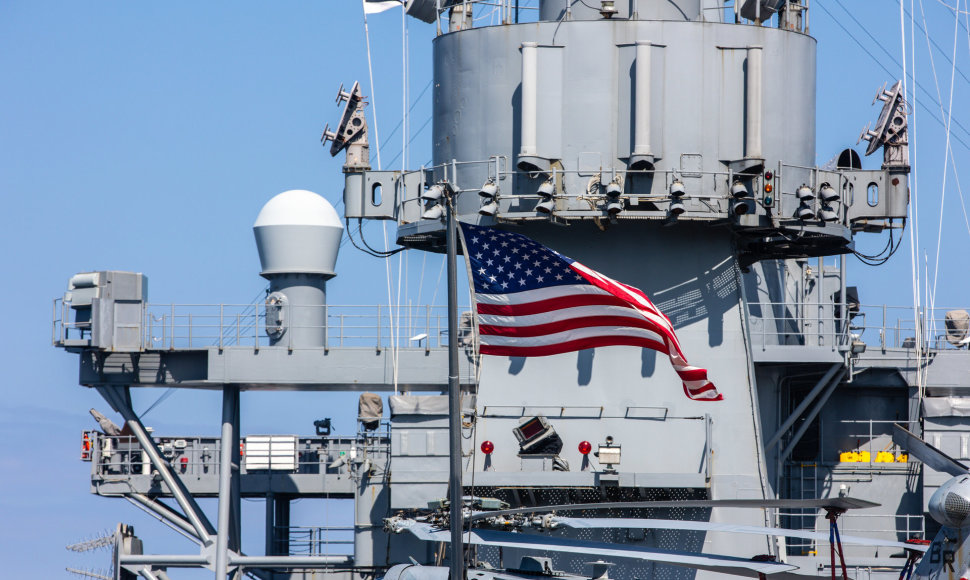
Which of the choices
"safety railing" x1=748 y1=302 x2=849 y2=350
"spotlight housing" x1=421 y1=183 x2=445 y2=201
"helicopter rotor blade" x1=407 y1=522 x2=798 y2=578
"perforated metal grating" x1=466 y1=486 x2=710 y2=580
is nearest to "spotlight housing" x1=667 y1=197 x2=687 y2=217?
"spotlight housing" x1=421 y1=183 x2=445 y2=201

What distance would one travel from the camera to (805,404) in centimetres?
2906

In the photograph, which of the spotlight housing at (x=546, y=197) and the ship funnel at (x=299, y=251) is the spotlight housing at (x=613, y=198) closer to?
the spotlight housing at (x=546, y=197)

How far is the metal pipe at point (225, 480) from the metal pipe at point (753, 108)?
16.4 meters

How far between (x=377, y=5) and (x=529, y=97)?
633 centimetres

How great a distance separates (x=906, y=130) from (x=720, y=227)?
11.3 feet

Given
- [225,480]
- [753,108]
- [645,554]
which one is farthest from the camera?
[225,480]

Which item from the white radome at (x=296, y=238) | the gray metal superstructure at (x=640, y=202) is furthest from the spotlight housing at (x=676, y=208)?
the white radome at (x=296, y=238)

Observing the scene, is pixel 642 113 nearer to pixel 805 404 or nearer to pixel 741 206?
pixel 741 206

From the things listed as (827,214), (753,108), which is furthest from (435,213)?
(827,214)

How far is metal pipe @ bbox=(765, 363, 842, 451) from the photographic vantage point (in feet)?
93.0

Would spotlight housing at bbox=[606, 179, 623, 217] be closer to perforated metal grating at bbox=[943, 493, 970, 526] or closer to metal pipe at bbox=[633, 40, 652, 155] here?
metal pipe at bbox=[633, 40, 652, 155]

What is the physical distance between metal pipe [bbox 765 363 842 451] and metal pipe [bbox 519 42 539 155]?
8331mm

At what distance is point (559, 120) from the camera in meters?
23.1

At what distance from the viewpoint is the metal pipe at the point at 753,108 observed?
23.0m
